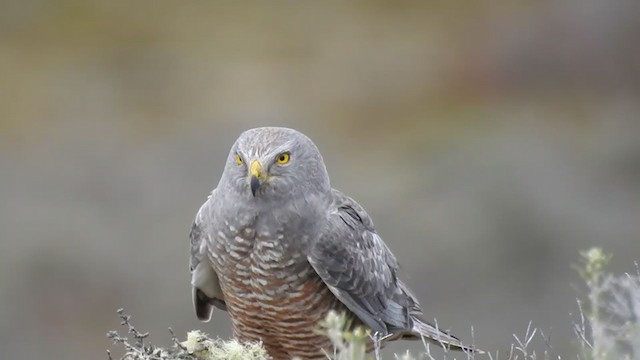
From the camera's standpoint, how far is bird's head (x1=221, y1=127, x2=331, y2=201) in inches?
221

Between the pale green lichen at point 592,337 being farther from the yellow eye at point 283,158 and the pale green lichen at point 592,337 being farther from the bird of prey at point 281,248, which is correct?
the yellow eye at point 283,158

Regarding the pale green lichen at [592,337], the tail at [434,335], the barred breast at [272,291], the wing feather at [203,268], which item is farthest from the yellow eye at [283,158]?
the tail at [434,335]

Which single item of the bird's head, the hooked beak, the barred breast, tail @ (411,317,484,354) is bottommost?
the barred breast

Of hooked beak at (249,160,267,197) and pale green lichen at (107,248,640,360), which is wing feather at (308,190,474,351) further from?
hooked beak at (249,160,267,197)

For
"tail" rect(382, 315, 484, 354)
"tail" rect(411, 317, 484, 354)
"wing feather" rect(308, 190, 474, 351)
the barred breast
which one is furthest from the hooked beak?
"tail" rect(411, 317, 484, 354)

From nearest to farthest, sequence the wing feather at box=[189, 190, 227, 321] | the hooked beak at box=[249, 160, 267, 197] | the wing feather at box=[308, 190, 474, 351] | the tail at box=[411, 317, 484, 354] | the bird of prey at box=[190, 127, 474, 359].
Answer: the hooked beak at box=[249, 160, 267, 197] → the bird of prey at box=[190, 127, 474, 359] → the wing feather at box=[308, 190, 474, 351] → the wing feather at box=[189, 190, 227, 321] → the tail at box=[411, 317, 484, 354]

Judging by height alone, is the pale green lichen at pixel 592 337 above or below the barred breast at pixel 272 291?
below

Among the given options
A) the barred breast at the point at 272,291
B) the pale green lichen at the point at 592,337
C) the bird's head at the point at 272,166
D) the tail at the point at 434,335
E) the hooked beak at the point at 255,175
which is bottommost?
the pale green lichen at the point at 592,337

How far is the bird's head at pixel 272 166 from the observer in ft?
18.4

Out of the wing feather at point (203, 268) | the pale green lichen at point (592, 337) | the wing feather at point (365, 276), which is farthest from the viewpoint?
the wing feather at point (203, 268)

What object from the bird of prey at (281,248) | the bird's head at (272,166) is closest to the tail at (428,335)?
the bird of prey at (281,248)

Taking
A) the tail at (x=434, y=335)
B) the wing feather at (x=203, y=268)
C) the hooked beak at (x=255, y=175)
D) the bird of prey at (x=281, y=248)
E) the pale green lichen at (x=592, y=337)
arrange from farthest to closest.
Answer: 1. the tail at (x=434, y=335)
2. the wing feather at (x=203, y=268)
3. the bird of prey at (x=281, y=248)
4. the hooked beak at (x=255, y=175)
5. the pale green lichen at (x=592, y=337)

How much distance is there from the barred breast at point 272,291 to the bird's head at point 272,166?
0.21 m

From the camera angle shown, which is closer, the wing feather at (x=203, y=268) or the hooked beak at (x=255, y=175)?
the hooked beak at (x=255, y=175)
